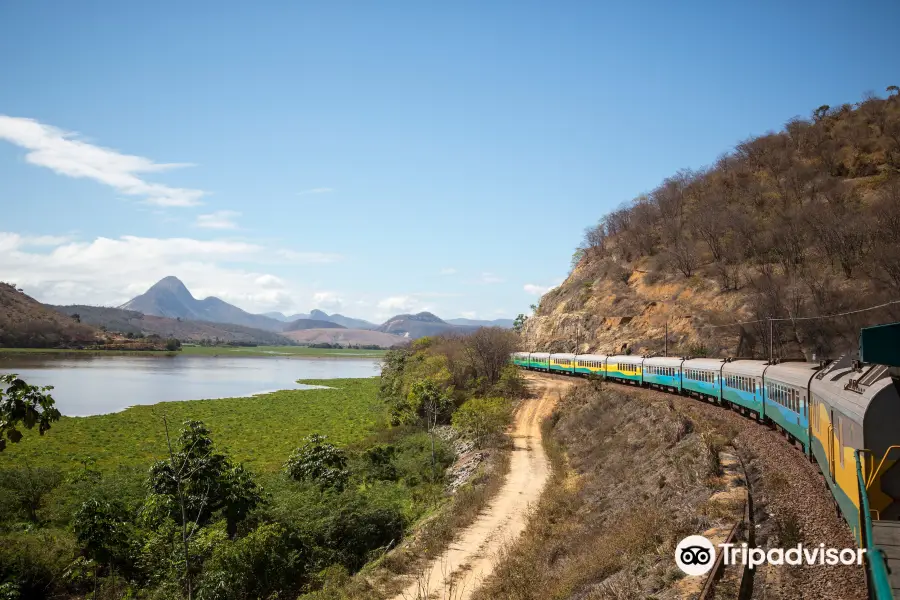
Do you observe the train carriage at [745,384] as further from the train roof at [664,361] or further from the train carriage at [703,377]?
the train roof at [664,361]

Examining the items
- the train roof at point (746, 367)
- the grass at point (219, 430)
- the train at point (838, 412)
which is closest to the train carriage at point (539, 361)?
the grass at point (219, 430)

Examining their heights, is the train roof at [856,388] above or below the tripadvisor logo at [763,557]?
above

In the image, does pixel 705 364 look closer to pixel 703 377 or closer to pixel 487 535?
pixel 703 377

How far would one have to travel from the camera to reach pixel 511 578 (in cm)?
1476

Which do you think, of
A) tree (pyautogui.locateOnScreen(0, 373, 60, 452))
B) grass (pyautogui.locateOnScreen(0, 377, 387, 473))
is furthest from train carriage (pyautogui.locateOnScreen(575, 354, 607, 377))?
tree (pyautogui.locateOnScreen(0, 373, 60, 452))

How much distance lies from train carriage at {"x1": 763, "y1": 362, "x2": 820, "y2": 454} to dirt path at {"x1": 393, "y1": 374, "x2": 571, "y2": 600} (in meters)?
9.28

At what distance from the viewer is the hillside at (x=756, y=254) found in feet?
182

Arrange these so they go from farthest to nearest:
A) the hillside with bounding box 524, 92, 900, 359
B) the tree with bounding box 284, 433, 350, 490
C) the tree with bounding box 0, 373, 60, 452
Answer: the hillside with bounding box 524, 92, 900, 359
the tree with bounding box 284, 433, 350, 490
the tree with bounding box 0, 373, 60, 452

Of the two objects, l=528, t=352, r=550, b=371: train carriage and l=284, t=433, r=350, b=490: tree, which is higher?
l=528, t=352, r=550, b=371: train carriage

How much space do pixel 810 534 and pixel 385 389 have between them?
50.5 m

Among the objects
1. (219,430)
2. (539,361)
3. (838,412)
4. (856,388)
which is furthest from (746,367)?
(219,430)

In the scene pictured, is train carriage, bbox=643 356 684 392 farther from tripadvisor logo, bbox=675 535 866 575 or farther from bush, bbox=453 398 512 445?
tripadvisor logo, bbox=675 535 866 575

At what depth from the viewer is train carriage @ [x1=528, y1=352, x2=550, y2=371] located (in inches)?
2689

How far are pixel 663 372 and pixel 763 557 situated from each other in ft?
103
